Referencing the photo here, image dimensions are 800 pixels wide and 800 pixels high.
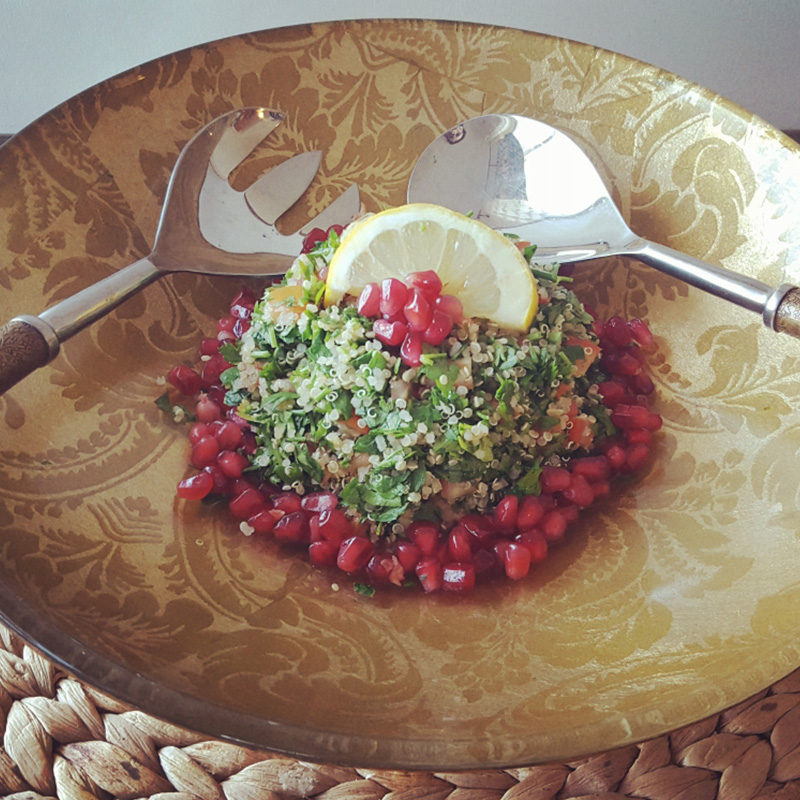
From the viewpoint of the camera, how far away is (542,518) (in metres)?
1.72

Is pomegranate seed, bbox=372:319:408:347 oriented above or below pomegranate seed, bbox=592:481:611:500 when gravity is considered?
above

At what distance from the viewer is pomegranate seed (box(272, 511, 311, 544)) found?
1683 mm

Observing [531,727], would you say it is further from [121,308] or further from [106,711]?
[121,308]

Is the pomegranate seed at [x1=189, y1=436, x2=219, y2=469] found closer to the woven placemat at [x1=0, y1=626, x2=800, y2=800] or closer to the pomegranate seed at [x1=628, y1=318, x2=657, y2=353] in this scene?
the woven placemat at [x1=0, y1=626, x2=800, y2=800]

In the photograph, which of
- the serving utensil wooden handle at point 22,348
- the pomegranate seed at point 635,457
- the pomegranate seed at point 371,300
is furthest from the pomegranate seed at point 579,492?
the serving utensil wooden handle at point 22,348

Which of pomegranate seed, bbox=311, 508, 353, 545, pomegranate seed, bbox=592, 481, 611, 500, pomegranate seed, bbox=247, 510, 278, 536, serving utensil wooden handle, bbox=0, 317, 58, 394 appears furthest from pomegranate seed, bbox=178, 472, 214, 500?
pomegranate seed, bbox=592, 481, 611, 500

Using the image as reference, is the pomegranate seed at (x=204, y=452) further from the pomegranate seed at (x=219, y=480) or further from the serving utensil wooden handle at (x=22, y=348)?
the serving utensil wooden handle at (x=22, y=348)

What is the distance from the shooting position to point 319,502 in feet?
5.69

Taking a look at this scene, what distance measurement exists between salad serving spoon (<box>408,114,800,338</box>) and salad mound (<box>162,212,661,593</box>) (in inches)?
10.2

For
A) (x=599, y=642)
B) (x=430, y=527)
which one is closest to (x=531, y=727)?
(x=599, y=642)

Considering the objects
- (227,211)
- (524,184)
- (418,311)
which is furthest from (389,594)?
(524,184)

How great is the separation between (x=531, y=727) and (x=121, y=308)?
4.23 ft

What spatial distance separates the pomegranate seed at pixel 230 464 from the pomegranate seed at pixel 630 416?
834mm

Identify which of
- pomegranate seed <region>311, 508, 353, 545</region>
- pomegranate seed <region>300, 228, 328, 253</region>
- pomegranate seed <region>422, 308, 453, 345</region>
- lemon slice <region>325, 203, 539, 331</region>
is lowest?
pomegranate seed <region>311, 508, 353, 545</region>
